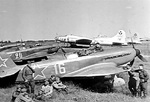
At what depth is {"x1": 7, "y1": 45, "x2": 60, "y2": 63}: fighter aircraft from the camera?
976 centimetres

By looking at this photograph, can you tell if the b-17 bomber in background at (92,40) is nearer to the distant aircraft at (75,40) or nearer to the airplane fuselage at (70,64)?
the distant aircraft at (75,40)

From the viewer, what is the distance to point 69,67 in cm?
654

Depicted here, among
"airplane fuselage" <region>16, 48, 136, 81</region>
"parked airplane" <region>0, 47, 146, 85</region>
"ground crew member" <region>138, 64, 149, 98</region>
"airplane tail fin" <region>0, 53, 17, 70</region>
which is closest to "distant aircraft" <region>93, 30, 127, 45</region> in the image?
"airplane fuselage" <region>16, 48, 136, 81</region>

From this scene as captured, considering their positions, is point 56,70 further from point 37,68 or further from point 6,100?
point 6,100

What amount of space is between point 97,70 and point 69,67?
41.7 inches

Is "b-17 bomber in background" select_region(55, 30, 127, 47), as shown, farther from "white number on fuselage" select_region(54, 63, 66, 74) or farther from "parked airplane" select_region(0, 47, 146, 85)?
"white number on fuselage" select_region(54, 63, 66, 74)

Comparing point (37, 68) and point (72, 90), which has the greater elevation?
point (37, 68)

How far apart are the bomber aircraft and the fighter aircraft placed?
126 inches

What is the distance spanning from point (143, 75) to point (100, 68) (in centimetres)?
170

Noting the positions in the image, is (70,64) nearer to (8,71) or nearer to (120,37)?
(8,71)

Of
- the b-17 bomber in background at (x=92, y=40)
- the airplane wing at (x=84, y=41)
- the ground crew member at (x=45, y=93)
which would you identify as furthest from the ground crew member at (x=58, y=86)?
the airplane wing at (x=84, y=41)

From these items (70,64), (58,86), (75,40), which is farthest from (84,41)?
(58,86)

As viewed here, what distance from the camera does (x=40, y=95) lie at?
5016 millimetres

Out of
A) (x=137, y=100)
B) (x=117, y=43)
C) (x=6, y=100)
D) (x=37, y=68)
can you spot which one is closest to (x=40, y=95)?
(x=6, y=100)
